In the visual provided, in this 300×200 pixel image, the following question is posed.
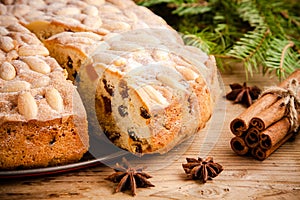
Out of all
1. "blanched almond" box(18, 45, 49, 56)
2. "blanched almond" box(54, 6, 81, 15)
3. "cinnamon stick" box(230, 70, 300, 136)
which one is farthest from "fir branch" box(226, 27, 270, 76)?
"blanched almond" box(18, 45, 49, 56)

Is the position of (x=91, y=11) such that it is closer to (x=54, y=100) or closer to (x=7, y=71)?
(x=7, y=71)

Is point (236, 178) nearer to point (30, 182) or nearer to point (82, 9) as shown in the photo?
point (30, 182)

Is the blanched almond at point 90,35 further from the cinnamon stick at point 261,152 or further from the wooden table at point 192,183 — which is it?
the cinnamon stick at point 261,152

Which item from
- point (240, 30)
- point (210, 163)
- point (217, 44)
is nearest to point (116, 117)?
point (210, 163)

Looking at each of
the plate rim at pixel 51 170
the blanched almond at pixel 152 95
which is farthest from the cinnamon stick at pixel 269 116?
the plate rim at pixel 51 170

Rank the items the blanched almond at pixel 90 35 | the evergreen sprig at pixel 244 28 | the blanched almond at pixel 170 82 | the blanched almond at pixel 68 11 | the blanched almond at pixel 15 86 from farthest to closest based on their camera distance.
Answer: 1. the evergreen sprig at pixel 244 28
2. the blanched almond at pixel 68 11
3. the blanched almond at pixel 90 35
4. the blanched almond at pixel 170 82
5. the blanched almond at pixel 15 86
